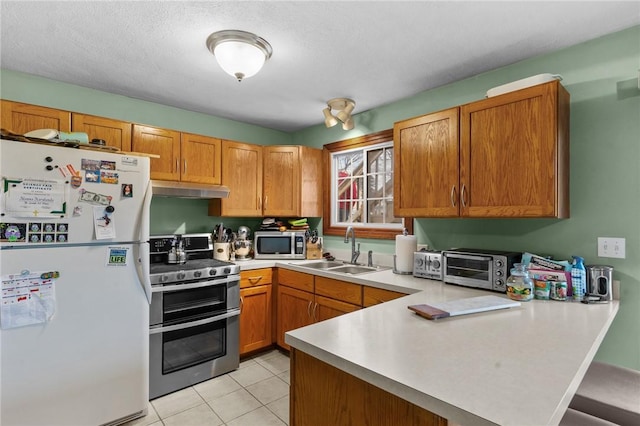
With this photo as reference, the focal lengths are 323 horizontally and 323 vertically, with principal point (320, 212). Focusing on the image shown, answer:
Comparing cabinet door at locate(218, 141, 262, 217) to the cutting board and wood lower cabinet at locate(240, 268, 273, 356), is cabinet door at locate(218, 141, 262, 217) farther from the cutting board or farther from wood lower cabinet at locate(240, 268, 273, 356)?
the cutting board

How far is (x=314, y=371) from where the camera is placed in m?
1.17

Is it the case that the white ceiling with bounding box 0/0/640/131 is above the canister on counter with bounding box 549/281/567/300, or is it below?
above

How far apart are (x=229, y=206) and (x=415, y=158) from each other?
183 cm

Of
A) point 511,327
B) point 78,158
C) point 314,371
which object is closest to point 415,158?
point 511,327

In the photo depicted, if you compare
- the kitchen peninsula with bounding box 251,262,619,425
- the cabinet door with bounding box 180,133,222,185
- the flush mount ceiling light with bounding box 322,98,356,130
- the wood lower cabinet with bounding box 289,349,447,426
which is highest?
the flush mount ceiling light with bounding box 322,98,356,130

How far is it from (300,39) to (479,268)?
5.82 feet

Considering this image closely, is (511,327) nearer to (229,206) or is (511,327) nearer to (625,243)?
(625,243)

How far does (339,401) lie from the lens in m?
1.09

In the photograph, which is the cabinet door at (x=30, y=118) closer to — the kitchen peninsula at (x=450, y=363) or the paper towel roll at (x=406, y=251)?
the kitchen peninsula at (x=450, y=363)

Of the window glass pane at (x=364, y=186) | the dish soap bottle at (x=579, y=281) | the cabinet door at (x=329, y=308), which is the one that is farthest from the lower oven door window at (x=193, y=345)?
the dish soap bottle at (x=579, y=281)

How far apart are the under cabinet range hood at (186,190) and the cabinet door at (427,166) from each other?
1.55 m

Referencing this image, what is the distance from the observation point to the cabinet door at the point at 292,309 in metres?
2.81

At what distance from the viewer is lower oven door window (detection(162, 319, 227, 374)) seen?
239 cm

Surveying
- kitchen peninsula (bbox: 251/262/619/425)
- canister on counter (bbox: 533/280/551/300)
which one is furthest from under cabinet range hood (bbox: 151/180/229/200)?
canister on counter (bbox: 533/280/551/300)
